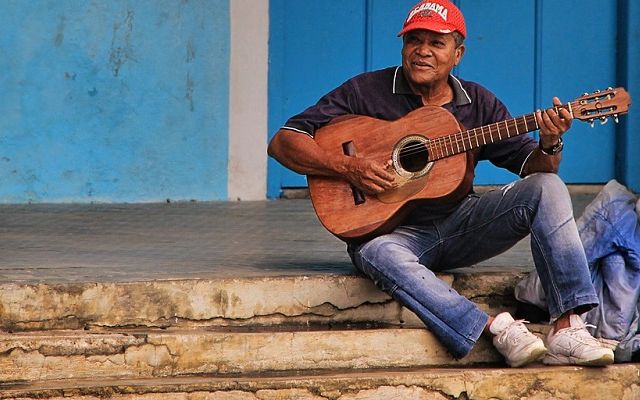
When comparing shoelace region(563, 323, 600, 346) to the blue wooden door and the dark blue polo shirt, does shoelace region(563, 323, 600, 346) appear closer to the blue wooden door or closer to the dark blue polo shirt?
the dark blue polo shirt

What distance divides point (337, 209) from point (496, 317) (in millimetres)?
687

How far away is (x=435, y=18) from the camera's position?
14.6ft

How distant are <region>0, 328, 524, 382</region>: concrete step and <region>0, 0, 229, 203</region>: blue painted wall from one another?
2.87 metres

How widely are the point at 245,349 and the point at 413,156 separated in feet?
3.01

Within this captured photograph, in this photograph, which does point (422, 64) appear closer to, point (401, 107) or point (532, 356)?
point (401, 107)

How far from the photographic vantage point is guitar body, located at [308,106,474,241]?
4.38 meters

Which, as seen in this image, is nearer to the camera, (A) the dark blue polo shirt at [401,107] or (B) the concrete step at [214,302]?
(B) the concrete step at [214,302]

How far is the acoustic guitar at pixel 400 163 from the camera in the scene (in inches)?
171

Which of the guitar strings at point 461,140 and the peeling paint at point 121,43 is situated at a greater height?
the peeling paint at point 121,43

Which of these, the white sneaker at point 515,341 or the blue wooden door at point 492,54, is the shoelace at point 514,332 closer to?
the white sneaker at point 515,341

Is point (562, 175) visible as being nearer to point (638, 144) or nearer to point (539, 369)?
point (638, 144)

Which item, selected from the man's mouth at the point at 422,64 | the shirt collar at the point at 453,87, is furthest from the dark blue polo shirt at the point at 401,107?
the man's mouth at the point at 422,64

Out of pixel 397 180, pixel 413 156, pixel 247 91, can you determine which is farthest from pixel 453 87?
pixel 247 91

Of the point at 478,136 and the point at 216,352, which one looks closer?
the point at 216,352
